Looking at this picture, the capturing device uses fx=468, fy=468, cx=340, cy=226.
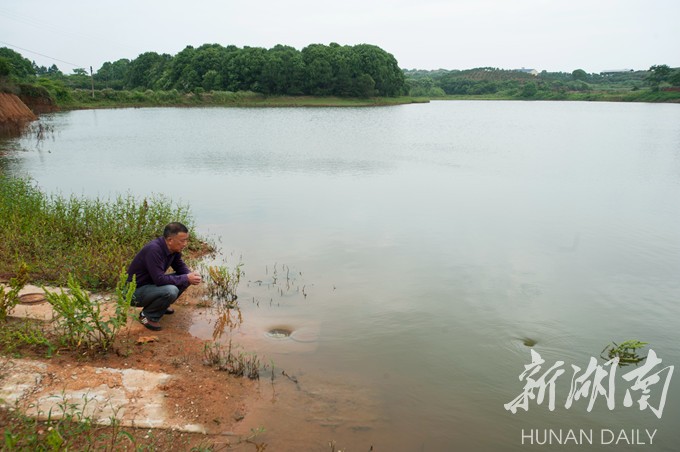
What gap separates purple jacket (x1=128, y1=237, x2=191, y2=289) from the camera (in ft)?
18.7

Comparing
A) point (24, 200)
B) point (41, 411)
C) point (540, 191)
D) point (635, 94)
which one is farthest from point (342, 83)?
point (41, 411)

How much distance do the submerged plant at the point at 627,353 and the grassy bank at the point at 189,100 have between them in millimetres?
59542

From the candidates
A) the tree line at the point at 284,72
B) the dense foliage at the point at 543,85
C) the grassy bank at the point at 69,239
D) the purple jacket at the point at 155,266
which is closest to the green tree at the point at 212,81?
the tree line at the point at 284,72

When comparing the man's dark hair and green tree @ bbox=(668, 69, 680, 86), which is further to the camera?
green tree @ bbox=(668, 69, 680, 86)

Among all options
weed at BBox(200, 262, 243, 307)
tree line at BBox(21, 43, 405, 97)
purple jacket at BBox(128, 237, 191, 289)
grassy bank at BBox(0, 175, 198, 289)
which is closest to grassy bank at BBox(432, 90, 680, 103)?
tree line at BBox(21, 43, 405, 97)

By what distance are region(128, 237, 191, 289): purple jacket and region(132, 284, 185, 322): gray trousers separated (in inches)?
3.1

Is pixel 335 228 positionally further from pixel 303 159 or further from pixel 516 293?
pixel 303 159

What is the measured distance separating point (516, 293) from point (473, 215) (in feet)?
17.7

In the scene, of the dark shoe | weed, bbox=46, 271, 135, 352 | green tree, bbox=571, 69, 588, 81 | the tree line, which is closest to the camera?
weed, bbox=46, 271, 135, 352

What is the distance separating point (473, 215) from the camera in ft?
43.6

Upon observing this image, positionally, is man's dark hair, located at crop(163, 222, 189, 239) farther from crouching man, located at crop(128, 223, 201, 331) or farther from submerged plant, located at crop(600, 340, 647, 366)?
submerged plant, located at crop(600, 340, 647, 366)

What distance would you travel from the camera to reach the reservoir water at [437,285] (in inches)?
195

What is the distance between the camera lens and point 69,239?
8398 mm

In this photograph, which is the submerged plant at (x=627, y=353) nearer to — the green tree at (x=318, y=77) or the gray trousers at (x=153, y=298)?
the gray trousers at (x=153, y=298)
